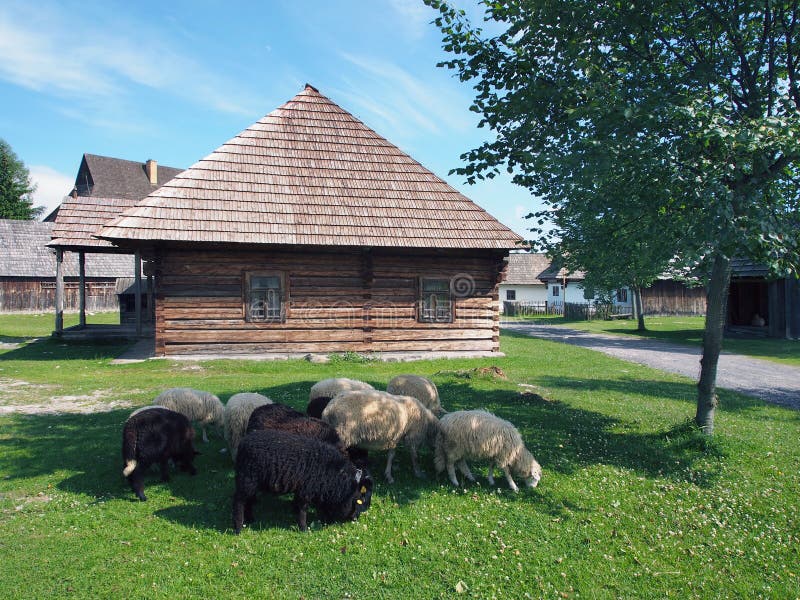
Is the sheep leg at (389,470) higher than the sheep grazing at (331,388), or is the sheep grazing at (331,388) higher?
the sheep grazing at (331,388)

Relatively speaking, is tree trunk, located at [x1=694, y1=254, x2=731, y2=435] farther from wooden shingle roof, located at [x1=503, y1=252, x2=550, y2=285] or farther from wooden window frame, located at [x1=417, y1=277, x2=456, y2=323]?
wooden shingle roof, located at [x1=503, y1=252, x2=550, y2=285]

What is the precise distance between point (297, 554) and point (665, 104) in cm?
629

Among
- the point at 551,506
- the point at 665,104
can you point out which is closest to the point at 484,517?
the point at 551,506

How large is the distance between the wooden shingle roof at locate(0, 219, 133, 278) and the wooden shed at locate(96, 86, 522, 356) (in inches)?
870

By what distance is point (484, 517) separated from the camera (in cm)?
519

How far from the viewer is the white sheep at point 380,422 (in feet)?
19.7

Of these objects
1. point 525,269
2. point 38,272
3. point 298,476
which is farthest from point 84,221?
point 525,269

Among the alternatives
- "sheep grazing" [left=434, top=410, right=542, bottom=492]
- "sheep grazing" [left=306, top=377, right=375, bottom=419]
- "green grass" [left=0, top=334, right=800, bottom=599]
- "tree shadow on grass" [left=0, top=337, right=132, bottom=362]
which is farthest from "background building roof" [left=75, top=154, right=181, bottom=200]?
"sheep grazing" [left=434, top=410, right=542, bottom=492]

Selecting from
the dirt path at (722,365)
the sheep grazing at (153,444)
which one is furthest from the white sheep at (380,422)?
the dirt path at (722,365)

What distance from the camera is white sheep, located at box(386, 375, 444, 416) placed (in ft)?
25.4

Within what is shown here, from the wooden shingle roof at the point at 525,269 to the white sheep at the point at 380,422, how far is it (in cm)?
4067

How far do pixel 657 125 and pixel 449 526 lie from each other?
532 cm

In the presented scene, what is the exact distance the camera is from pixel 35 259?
1319 inches

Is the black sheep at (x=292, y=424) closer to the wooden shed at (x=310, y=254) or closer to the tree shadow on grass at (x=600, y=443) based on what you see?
the tree shadow on grass at (x=600, y=443)
